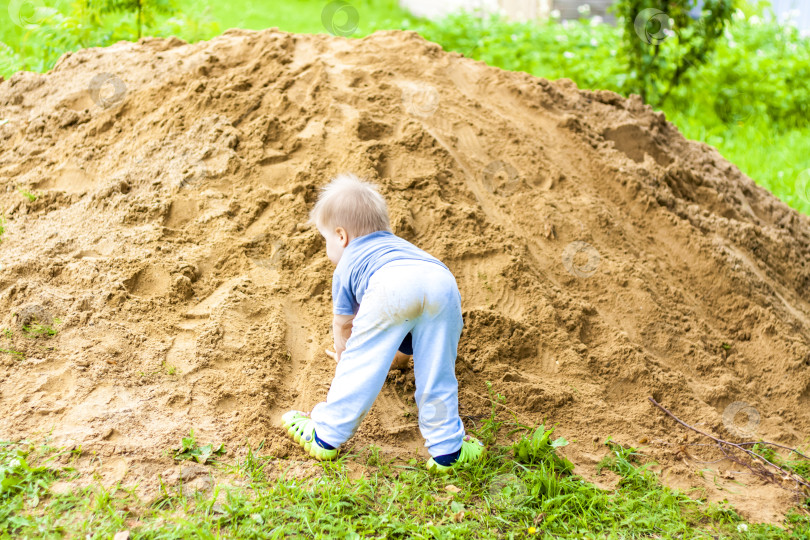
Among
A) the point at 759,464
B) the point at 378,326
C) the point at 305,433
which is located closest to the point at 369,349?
the point at 378,326

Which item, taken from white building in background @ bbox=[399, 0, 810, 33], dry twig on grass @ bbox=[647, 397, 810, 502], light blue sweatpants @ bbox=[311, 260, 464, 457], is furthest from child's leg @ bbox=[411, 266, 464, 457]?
white building in background @ bbox=[399, 0, 810, 33]

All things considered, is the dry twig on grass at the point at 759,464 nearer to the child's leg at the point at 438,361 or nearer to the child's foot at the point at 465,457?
the child's foot at the point at 465,457

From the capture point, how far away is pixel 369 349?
8.61ft

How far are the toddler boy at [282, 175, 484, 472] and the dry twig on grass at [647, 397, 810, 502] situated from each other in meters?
1.20

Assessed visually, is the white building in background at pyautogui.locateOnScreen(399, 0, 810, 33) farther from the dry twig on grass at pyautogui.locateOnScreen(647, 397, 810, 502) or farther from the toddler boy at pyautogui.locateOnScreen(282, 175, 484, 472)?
the dry twig on grass at pyautogui.locateOnScreen(647, 397, 810, 502)

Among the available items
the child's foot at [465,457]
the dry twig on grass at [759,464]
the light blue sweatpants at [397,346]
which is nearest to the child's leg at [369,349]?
the light blue sweatpants at [397,346]

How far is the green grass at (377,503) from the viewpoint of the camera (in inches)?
93.4

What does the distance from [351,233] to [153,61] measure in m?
2.93

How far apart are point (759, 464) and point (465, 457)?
148 cm

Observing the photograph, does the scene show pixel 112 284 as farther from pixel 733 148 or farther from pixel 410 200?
pixel 733 148

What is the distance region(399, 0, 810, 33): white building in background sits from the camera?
36.4ft

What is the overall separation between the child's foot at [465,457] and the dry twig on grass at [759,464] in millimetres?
1030

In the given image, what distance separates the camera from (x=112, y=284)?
338cm

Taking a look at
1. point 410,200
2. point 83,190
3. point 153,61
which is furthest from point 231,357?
point 153,61
